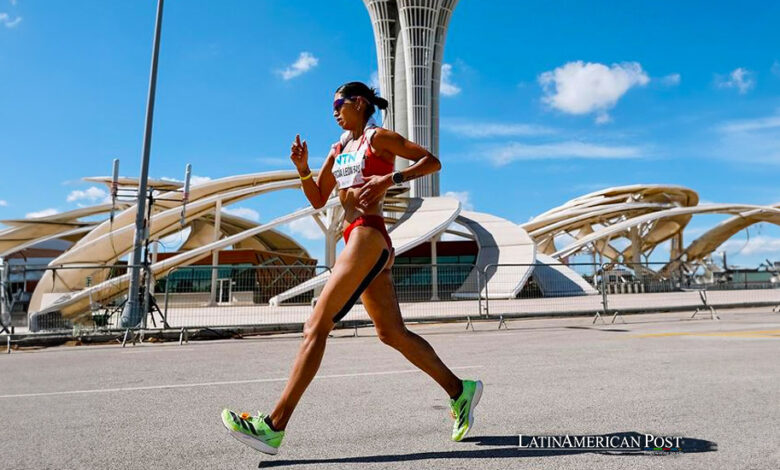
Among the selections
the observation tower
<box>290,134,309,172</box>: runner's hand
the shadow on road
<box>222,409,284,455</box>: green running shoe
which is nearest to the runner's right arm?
<box>290,134,309,172</box>: runner's hand

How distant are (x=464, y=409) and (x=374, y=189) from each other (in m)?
1.28

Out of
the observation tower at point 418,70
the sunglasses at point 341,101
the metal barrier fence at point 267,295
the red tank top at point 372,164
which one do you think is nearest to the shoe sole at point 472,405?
the red tank top at point 372,164

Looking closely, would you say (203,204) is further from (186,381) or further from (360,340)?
(186,381)

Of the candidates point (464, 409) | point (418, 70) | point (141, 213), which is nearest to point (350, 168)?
point (464, 409)

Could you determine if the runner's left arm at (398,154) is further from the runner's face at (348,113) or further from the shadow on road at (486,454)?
the shadow on road at (486,454)

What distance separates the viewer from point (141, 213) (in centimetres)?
1162

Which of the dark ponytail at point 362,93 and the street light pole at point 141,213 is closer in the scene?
the dark ponytail at point 362,93

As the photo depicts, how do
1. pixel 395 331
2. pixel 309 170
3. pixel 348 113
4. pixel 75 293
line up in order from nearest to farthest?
pixel 395 331
pixel 348 113
pixel 309 170
pixel 75 293

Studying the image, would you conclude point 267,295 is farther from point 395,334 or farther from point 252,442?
point 252,442

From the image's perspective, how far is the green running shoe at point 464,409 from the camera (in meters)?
2.87

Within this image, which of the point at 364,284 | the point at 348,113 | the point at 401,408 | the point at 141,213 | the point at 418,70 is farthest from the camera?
the point at 418,70

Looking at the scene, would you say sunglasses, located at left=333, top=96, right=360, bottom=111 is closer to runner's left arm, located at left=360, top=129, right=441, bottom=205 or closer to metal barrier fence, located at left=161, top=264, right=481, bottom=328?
runner's left arm, located at left=360, top=129, right=441, bottom=205

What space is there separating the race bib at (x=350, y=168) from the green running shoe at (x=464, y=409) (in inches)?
51.3

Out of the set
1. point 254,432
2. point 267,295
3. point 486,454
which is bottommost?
point 486,454
